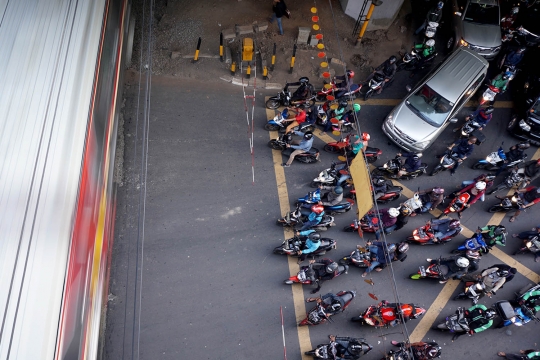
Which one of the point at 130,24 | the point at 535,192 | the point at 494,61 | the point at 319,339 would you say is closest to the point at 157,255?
the point at 319,339

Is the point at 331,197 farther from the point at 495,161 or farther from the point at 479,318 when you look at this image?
the point at 495,161

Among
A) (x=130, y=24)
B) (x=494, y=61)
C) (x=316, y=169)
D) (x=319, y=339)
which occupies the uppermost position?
(x=494, y=61)

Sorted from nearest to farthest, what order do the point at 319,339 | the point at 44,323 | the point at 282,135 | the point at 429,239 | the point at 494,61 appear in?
the point at 44,323 < the point at 319,339 < the point at 429,239 < the point at 282,135 < the point at 494,61

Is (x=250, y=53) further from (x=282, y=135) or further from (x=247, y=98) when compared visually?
(x=282, y=135)

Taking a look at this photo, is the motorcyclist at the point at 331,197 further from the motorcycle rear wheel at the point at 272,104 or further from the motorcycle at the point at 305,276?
the motorcycle rear wheel at the point at 272,104

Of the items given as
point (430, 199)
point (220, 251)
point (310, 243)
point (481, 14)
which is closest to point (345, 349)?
point (310, 243)

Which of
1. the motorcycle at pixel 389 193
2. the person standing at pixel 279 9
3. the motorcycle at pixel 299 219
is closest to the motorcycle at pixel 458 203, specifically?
the motorcycle at pixel 389 193
